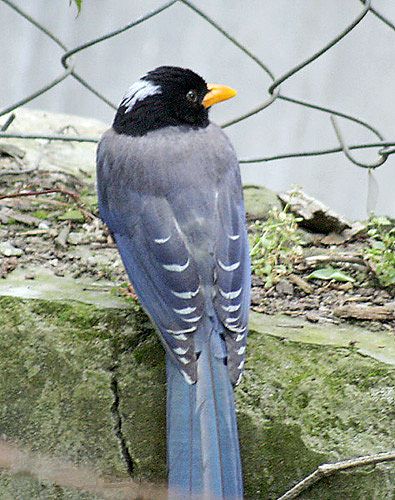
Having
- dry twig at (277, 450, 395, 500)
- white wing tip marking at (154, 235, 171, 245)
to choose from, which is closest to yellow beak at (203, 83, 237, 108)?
white wing tip marking at (154, 235, 171, 245)

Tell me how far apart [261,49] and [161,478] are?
11.4 feet

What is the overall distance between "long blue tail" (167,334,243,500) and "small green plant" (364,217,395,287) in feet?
2.35

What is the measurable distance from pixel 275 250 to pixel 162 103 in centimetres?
52

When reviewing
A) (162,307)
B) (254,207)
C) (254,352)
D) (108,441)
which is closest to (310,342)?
(254,352)

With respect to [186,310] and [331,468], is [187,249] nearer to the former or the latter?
[186,310]

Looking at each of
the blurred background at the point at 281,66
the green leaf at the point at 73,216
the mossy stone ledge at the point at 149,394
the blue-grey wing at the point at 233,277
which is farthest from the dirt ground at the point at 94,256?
the blurred background at the point at 281,66

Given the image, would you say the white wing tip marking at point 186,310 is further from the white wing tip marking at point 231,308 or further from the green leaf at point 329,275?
the green leaf at point 329,275

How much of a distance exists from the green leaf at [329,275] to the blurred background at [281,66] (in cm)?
265

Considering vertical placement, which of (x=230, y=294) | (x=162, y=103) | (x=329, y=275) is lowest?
(x=329, y=275)

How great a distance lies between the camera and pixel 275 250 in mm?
3383

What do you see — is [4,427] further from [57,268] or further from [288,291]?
[288,291]

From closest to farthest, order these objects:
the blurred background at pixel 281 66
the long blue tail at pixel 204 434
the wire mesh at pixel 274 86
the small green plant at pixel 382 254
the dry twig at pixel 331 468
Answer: the dry twig at pixel 331 468
the long blue tail at pixel 204 434
the small green plant at pixel 382 254
the wire mesh at pixel 274 86
the blurred background at pixel 281 66

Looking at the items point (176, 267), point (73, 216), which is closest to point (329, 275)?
point (176, 267)

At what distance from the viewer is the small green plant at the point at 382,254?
10.9 feet
